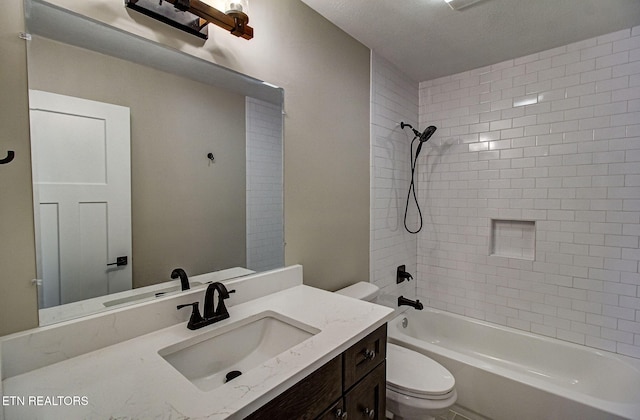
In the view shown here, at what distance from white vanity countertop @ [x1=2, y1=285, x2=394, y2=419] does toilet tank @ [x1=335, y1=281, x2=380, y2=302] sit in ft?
2.46

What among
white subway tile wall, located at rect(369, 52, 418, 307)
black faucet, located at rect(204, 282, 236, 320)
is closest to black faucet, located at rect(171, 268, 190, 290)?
black faucet, located at rect(204, 282, 236, 320)

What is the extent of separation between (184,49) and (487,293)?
2655 mm

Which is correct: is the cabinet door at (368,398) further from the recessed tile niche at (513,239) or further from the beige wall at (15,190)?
the recessed tile niche at (513,239)

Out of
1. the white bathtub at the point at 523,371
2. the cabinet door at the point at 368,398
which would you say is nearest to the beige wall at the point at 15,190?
the cabinet door at the point at 368,398

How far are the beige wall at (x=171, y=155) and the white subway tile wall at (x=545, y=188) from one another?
193cm

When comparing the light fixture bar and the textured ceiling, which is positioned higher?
the textured ceiling

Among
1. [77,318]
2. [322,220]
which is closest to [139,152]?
[77,318]

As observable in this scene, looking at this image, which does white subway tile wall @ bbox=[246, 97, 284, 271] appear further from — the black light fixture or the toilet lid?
the toilet lid

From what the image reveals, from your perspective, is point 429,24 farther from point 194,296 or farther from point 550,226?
point 194,296

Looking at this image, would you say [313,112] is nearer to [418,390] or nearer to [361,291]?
[361,291]

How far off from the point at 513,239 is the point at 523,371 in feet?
3.18

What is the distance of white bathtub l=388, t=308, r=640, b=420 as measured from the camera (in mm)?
1531

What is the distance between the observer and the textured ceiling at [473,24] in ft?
5.31

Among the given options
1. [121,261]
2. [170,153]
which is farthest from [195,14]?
[121,261]
